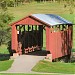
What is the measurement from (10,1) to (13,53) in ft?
34.0

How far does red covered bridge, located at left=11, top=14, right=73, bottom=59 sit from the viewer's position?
25859 mm

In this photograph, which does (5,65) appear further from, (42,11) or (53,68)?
(42,11)

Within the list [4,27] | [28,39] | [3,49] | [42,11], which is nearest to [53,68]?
[28,39]

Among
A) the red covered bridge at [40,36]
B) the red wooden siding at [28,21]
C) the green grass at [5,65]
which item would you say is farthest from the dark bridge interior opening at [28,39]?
the green grass at [5,65]

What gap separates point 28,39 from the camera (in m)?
28.8

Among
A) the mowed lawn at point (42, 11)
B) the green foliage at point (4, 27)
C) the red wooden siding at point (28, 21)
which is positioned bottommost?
the mowed lawn at point (42, 11)

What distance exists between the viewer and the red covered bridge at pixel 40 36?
25.9m

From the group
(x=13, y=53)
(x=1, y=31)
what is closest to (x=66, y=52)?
(x=13, y=53)

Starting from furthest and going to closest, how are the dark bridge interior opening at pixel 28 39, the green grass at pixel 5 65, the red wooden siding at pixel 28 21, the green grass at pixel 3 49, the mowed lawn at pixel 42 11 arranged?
1. the mowed lawn at pixel 42 11
2. the green grass at pixel 3 49
3. the dark bridge interior opening at pixel 28 39
4. the red wooden siding at pixel 28 21
5. the green grass at pixel 5 65

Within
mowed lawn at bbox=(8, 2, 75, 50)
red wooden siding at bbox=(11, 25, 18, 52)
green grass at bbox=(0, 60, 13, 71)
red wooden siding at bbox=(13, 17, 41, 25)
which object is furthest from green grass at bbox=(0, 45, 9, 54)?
mowed lawn at bbox=(8, 2, 75, 50)

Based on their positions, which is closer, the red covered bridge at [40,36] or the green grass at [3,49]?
the red covered bridge at [40,36]

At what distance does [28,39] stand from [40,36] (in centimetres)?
192

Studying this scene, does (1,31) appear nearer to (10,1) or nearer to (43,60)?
(10,1)

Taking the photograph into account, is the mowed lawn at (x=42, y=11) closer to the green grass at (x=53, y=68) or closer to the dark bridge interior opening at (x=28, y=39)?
the dark bridge interior opening at (x=28, y=39)
